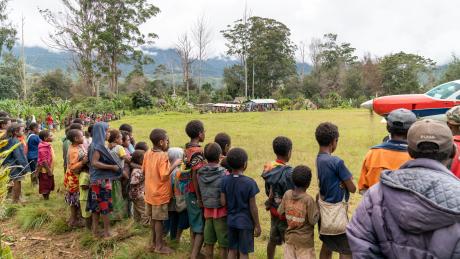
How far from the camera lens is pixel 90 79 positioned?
127 ft

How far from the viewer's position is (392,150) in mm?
2627

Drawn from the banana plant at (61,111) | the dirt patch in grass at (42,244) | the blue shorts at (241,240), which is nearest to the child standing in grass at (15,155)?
the dirt patch in grass at (42,244)

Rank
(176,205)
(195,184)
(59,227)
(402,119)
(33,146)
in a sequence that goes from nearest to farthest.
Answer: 1. (402,119)
2. (195,184)
3. (176,205)
4. (59,227)
5. (33,146)

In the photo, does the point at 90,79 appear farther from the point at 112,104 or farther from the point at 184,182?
the point at 184,182

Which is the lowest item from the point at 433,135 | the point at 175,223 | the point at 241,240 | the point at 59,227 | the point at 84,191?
the point at 59,227

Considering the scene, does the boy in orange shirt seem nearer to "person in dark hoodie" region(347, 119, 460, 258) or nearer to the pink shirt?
the pink shirt

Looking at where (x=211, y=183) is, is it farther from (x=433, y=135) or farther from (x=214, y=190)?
(x=433, y=135)

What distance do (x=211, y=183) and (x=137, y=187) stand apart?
161cm

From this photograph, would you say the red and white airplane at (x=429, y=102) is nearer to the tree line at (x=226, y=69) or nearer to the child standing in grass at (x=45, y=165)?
the child standing in grass at (x=45, y=165)

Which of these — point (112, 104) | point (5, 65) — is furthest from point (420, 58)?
point (5, 65)

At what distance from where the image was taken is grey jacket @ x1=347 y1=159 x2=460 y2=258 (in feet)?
4.57

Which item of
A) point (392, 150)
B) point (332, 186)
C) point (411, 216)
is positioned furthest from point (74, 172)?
point (411, 216)

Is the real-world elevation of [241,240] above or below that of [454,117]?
below

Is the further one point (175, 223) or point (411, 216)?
point (175, 223)
